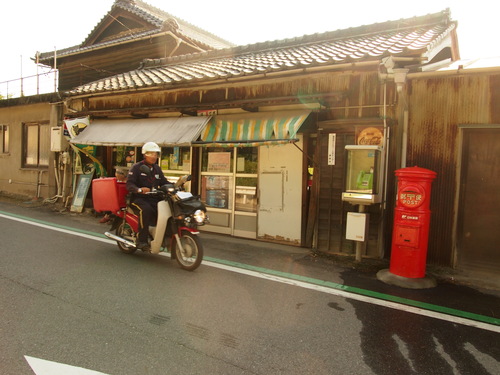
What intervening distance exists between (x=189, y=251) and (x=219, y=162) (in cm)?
369

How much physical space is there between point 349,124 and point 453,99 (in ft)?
5.85

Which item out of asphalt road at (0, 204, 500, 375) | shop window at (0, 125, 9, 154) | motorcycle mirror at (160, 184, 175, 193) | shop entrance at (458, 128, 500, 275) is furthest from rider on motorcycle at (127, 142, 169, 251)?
shop window at (0, 125, 9, 154)

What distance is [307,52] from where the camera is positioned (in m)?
8.89

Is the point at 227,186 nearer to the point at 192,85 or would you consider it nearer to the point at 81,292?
the point at 192,85

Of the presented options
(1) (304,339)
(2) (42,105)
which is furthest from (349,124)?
(2) (42,105)

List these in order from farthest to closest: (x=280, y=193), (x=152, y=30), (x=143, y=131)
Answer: (x=152, y=30) → (x=143, y=131) → (x=280, y=193)

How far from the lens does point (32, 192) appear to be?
14.1 metres

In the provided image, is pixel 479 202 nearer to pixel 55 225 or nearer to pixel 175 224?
pixel 175 224

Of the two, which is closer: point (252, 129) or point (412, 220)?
point (412, 220)

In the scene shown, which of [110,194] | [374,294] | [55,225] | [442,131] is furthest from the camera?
[55,225]

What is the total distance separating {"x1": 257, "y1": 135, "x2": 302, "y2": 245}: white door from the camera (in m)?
7.77

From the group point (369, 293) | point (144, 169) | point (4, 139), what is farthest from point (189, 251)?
point (4, 139)

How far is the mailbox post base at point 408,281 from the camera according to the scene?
17.7 feet

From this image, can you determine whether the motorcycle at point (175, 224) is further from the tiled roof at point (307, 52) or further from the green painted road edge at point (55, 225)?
the tiled roof at point (307, 52)
